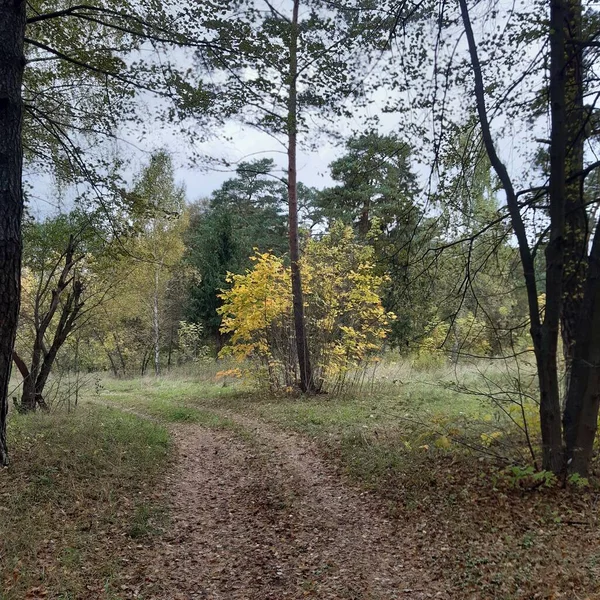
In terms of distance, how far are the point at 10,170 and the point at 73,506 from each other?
3547 millimetres

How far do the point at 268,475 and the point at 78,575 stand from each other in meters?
2.89

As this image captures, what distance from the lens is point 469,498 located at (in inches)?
180

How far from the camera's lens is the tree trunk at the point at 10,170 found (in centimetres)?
459

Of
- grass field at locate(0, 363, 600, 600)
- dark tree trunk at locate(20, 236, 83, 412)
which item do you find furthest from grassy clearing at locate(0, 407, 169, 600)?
dark tree trunk at locate(20, 236, 83, 412)

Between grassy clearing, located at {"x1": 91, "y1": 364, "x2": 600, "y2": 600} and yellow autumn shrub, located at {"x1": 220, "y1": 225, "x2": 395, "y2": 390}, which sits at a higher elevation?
yellow autumn shrub, located at {"x1": 220, "y1": 225, "x2": 395, "y2": 390}

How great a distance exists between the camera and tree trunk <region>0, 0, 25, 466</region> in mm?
4594

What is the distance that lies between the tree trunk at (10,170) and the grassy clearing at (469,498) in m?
4.41

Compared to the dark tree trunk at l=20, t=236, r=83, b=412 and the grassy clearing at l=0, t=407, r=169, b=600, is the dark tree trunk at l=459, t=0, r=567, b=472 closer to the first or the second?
the grassy clearing at l=0, t=407, r=169, b=600

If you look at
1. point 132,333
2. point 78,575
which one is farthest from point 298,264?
point 132,333

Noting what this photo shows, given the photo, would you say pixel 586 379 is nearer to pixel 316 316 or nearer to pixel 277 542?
pixel 277 542

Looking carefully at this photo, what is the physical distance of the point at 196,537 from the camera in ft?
14.5

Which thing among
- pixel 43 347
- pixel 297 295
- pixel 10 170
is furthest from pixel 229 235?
pixel 10 170

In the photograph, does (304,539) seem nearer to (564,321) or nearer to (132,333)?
(564,321)

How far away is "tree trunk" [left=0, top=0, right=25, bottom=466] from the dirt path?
2.58m
